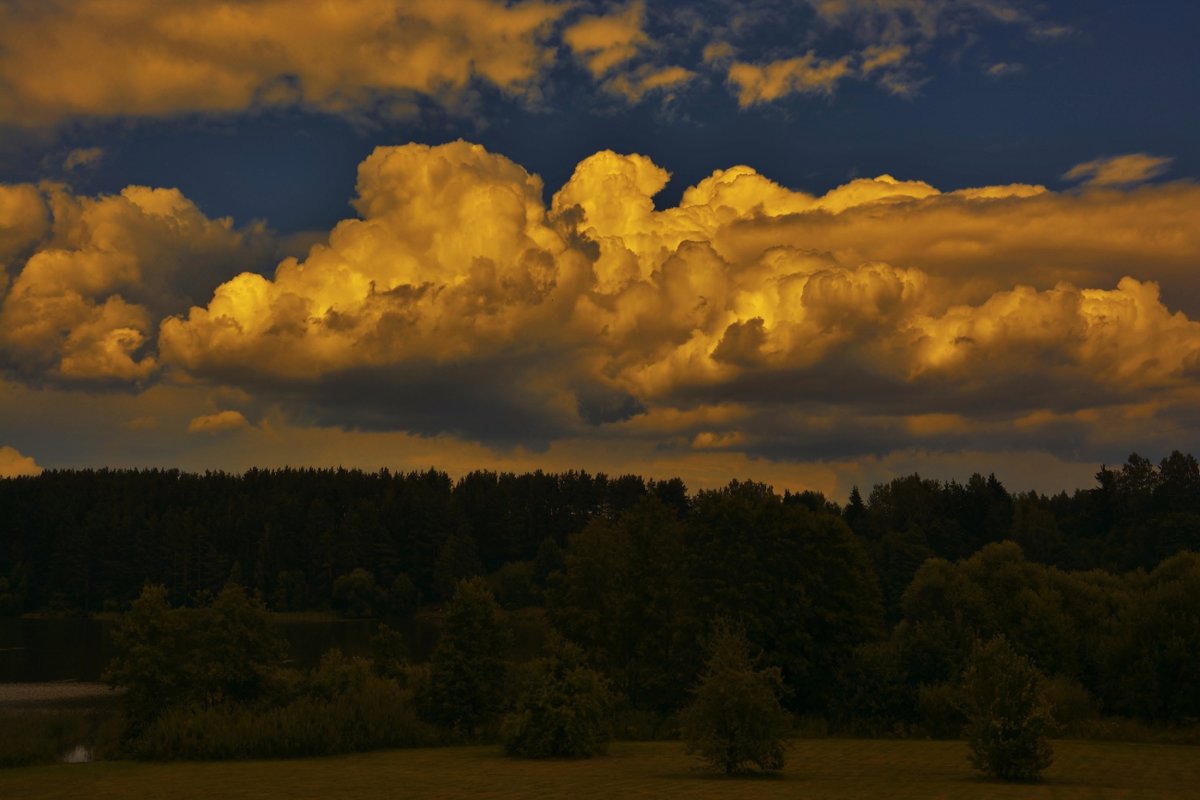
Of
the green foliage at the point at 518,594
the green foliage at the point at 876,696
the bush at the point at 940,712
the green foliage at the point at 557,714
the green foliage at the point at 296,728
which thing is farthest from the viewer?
the green foliage at the point at 518,594

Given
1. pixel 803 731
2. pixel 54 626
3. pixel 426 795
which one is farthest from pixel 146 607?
pixel 54 626

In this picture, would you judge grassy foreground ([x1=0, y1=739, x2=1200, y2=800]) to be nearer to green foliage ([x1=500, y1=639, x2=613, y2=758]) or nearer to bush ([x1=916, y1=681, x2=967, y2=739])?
green foliage ([x1=500, y1=639, x2=613, y2=758])

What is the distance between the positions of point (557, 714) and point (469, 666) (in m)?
11.3

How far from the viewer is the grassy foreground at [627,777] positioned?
38.7 meters

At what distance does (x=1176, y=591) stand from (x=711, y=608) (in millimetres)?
27305

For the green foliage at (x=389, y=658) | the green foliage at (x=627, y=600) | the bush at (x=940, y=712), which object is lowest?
the bush at (x=940, y=712)

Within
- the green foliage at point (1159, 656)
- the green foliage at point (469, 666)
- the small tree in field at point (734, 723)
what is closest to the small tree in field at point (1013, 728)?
the small tree in field at point (734, 723)

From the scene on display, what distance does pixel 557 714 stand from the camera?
52.8m

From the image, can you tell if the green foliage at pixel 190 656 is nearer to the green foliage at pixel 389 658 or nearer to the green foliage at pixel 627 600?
the green foliage at pixel 389 658

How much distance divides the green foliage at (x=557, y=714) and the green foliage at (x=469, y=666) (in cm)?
850

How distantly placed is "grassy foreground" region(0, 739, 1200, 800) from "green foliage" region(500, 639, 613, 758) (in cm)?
124

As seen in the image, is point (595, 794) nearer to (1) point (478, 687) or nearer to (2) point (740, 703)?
(2) point (740, 703)

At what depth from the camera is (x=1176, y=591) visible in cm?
6925

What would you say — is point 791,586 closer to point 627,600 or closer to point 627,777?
point 627,600
